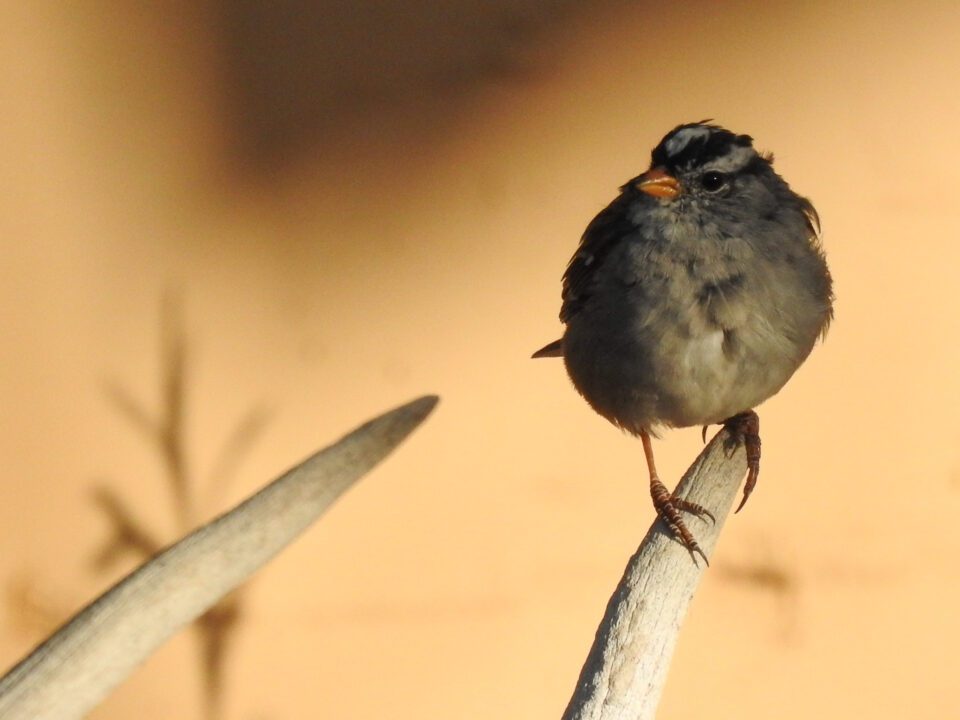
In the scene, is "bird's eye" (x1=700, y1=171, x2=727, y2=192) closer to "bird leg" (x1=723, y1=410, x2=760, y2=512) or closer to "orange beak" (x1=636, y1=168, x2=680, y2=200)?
"orange beak" (x1=636, y1=168, x2=680, y2=200)

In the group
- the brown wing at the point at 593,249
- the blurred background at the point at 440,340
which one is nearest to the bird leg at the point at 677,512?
the brown wing at the point at 593,249

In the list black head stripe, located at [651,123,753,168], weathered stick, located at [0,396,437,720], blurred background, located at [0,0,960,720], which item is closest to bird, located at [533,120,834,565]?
black head stripe, located at [651,123,753,168]

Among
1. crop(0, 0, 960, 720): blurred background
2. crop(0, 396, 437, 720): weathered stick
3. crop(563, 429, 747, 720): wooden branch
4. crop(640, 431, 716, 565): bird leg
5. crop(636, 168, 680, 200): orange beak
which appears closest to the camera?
crop(0, 396, 437, 720): weathered stick

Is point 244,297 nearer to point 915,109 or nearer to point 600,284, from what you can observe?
point 600,284

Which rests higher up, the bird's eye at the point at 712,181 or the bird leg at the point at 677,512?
the bird's eye at the point at 712,181

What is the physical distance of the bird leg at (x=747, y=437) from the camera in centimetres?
120

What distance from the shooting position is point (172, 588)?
0.56 metres

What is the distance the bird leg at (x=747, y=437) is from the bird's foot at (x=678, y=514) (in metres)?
0.09

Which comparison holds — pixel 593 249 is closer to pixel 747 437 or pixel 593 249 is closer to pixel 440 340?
pixel 747 437

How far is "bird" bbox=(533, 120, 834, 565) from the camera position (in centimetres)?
114

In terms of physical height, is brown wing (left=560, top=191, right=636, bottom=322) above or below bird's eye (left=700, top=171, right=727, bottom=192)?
below

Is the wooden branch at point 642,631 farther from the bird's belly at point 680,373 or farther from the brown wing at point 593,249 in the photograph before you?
the brown wing at point 593,249

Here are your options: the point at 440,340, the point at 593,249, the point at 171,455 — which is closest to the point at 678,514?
the point at 593,249

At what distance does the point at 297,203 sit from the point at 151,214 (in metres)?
0.20
